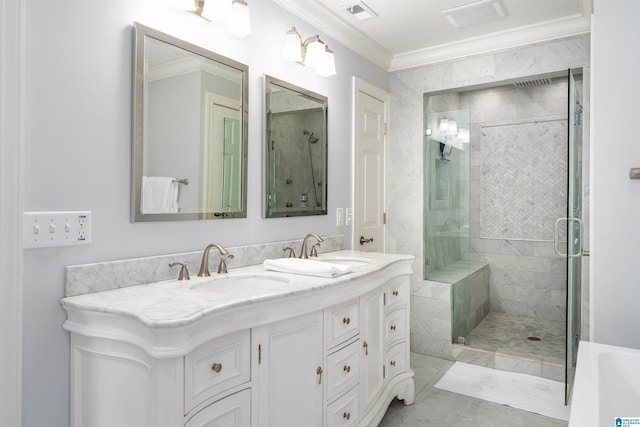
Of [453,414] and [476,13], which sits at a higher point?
[476,13]

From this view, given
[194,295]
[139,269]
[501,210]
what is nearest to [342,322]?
[194,295]

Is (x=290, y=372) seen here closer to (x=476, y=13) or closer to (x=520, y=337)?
(x=476, y=13)

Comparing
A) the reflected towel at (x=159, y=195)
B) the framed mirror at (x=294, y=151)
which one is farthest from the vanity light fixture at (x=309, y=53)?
the reflected towel at (x=159, y=195)

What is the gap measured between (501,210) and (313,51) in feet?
9.83

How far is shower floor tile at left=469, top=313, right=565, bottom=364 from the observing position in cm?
333

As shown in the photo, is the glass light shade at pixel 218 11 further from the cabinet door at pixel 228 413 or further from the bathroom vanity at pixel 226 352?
the cabinet door at pixel 228 413

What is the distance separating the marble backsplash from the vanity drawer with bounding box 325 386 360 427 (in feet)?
2.64

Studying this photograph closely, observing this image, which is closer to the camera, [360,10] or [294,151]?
[294,151]

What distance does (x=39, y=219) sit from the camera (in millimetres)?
1349

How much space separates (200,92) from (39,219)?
0.88 m

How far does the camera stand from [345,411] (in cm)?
192

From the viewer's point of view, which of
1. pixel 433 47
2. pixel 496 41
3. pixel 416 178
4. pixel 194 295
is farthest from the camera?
pixel 416 178

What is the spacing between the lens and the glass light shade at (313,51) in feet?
8.02

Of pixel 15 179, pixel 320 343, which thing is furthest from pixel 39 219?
pixel 320 343
